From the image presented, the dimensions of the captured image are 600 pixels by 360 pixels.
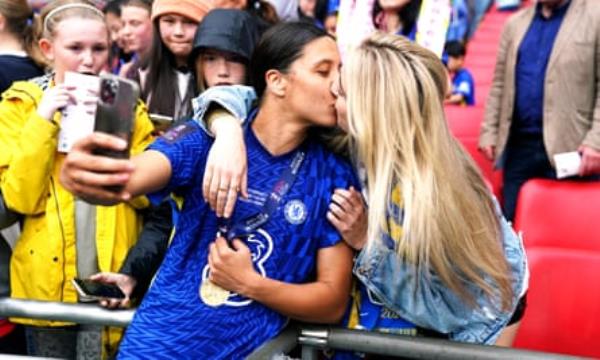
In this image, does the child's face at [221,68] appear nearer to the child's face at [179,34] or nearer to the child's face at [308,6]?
the child's face at [179,34]

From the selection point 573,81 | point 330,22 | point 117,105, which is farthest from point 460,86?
point 117,105

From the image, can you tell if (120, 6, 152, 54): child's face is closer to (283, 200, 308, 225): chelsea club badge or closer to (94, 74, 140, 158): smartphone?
(283, 200, 308, 225): chelsea club badge

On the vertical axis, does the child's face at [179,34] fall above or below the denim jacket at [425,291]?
above

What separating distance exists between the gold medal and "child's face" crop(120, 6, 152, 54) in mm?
1983

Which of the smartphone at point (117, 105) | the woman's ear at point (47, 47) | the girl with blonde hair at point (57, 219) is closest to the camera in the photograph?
the smartphone at point (117, 105)

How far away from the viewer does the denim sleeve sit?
2484mm

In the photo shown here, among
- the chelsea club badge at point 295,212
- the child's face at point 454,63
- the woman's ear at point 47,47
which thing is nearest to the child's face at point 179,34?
the woman's ear at point 47,47

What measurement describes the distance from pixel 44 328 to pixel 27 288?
0.45 feet

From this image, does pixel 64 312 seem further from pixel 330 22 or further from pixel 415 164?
pixel 330 22

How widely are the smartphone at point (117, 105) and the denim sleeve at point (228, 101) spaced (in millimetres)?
570

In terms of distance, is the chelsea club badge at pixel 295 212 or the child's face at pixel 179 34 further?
the child's face at pixel 179 34

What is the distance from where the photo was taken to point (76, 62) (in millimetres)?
3080

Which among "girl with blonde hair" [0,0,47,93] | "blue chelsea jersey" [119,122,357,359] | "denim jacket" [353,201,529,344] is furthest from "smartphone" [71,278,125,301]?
"girl with blonde hair" [0,0,47,93]

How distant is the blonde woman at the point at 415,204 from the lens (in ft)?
7.67
